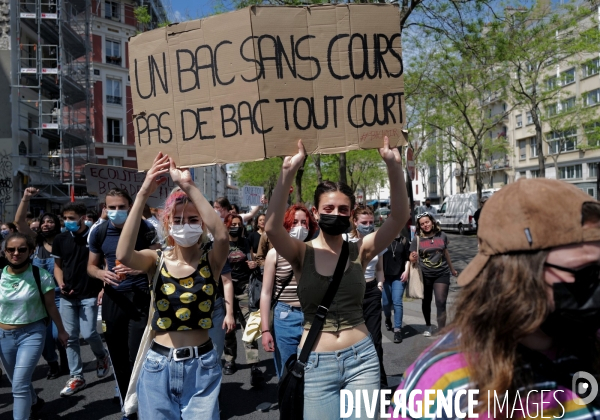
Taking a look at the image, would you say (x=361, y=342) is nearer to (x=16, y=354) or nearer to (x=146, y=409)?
(x=146, y=409)

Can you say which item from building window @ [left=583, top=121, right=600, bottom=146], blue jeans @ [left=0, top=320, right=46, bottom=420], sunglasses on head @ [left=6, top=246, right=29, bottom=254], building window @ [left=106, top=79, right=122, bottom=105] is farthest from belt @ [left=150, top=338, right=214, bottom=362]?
building window @ [left=106, top=79, right=122, bottom=105]

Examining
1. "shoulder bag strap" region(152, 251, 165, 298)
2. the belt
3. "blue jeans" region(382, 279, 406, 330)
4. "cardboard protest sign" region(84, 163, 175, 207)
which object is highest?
"cardboard protest sign" region(84, 163, 175, 207)

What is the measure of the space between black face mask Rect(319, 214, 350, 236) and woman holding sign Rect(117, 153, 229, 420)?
628 mm

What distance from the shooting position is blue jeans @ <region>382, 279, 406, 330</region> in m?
7.66

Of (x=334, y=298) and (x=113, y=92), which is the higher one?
(x=113, y=92)

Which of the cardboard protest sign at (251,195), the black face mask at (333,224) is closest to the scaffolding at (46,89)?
the cardboard protest sign at (251,195)

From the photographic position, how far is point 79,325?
5980mm

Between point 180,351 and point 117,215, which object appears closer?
point 180,351

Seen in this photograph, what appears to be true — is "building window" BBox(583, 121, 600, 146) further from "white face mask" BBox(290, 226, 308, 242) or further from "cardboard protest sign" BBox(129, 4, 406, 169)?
"cardboard protest sign" BBox(129, 4, 406, 169)

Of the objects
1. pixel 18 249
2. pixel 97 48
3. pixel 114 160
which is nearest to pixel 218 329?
pixel 18 249

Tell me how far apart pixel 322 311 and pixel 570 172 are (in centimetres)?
4843

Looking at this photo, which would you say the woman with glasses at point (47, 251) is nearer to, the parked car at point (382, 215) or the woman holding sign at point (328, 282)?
the woman holding sign at point (328, 282)

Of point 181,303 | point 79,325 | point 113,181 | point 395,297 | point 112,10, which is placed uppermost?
point 112,10

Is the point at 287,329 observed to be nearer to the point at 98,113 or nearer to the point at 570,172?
the point at 98,113
